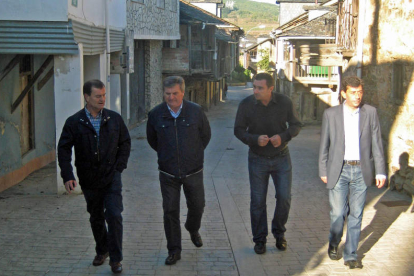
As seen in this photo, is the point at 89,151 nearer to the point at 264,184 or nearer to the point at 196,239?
the point at 196,239

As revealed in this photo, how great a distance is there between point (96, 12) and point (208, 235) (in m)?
5.40

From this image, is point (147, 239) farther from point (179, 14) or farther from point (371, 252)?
point (179, 14)

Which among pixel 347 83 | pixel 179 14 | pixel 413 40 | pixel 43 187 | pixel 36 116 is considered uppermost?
pixel 179 14

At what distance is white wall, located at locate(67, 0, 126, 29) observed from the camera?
8.98 metres

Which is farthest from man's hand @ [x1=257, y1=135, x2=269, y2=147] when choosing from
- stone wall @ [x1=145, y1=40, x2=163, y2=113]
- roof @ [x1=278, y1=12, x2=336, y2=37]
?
roof @ [x1=278, y1=12, x2=336, y2=37]

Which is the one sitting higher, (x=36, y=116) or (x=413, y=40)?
(x=413, y=40)

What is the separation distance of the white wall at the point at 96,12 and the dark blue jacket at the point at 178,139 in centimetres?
360

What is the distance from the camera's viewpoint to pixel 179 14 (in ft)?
87.6

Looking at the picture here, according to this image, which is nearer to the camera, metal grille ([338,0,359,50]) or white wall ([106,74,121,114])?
metal grille ([338,0,359,50])

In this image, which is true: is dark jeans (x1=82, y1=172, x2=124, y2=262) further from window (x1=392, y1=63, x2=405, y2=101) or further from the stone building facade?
the stone building facade

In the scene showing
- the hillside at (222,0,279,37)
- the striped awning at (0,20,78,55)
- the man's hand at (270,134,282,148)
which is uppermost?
the hillside at (222,0,279,37)

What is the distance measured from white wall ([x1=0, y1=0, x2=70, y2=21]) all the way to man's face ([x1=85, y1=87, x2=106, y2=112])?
3407 mm

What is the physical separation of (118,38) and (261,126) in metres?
8.03

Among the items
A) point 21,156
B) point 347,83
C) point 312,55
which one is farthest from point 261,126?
point 312,55
